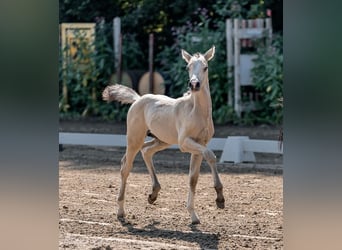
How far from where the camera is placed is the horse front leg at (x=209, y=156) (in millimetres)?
7285

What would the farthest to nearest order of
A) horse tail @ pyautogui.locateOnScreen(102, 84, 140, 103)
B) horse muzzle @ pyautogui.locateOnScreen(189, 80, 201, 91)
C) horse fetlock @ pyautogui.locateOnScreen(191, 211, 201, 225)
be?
horse tail @ pyautogui.locateOnScreen(102, 84, 140, 103) → horse fetlock @ pyautogui.locateOnScreen(191, 211, 201, 225) → horse muzzle @ pyautogui.locateOnScreen(189, 80, 201, 91)

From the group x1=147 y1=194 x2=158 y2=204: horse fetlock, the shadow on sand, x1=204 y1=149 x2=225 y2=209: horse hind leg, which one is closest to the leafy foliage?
x1=147 y1=194 x2=158 y2=204: horse fetlock

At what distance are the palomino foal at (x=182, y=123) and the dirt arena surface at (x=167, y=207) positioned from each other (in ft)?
1.02

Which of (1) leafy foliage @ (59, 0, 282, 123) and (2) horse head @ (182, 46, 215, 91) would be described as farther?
(1) leafy foliage @ (59, 0, 282, 123)

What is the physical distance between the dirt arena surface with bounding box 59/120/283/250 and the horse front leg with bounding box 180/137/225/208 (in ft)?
0.97

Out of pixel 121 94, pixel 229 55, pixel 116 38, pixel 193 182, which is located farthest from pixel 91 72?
pixel 193 182

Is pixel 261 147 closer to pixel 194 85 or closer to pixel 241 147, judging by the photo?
pixel 241 147

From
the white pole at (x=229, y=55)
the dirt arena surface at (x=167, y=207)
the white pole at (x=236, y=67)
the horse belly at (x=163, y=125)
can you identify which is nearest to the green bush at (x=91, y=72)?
the white pole at (x=229, y=55)

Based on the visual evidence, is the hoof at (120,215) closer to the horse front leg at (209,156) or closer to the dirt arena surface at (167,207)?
the dirt arena surface at (167,207)

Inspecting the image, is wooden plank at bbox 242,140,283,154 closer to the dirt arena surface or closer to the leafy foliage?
the dirt arena surface

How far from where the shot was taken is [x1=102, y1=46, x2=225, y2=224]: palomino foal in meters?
7.47

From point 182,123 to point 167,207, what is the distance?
4.01 ft

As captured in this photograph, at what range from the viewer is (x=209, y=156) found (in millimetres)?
7289
